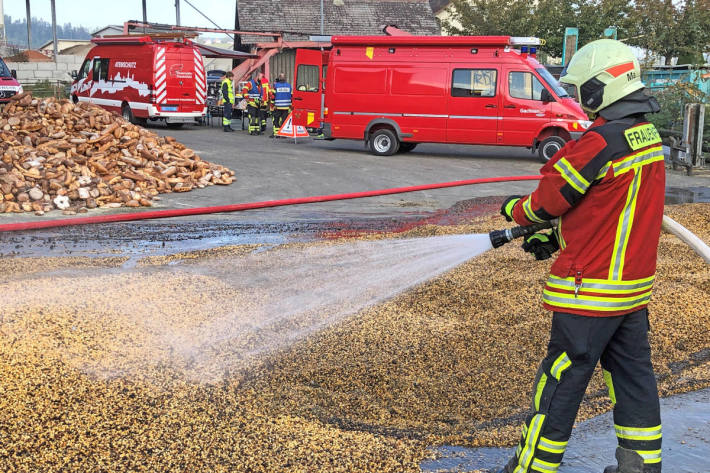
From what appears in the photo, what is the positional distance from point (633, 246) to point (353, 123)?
→ 14.7 meters

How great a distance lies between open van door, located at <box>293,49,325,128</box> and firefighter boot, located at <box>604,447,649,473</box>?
1773 centimetres

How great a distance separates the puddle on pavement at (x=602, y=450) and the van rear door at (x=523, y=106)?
1263cm

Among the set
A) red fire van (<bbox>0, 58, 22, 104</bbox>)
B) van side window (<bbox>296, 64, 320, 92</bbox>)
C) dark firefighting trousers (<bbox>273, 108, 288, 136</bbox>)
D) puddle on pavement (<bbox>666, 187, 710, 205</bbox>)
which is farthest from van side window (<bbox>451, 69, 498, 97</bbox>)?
red fire van (<bbox>0, 58, 22, 104</bbox>)

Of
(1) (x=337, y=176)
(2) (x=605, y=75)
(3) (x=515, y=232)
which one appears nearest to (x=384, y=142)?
(1) (x=337, y=176)

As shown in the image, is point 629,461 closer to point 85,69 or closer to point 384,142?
point 384,142

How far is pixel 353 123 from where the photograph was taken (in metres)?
17.5

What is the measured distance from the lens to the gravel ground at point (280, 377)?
3.49 metres

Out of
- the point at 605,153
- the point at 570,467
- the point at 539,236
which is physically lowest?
the point at 570,467

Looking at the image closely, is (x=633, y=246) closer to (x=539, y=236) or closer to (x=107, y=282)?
(x=539, y=236)

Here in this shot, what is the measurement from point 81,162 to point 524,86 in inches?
366

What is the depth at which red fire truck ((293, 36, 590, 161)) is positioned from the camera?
53.0ft

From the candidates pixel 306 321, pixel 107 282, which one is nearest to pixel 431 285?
pixel 306 321

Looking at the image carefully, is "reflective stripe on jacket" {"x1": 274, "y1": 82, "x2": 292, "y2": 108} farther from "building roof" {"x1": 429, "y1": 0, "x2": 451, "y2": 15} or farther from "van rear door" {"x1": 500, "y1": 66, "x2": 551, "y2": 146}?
"building roof" {"x1": 429, "y1": 0, "x2": 451, "y2": 15}

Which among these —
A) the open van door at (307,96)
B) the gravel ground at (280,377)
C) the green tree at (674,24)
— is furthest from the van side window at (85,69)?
the green tree at (674,24)
